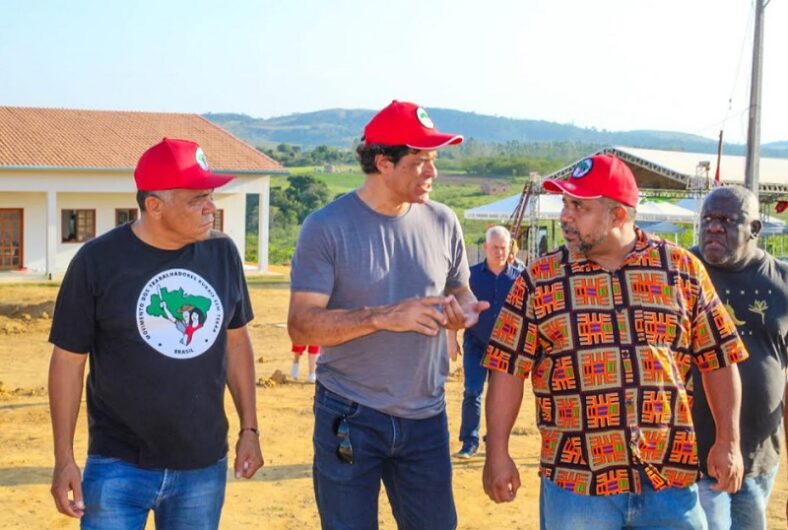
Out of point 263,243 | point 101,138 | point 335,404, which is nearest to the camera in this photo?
point 335,404

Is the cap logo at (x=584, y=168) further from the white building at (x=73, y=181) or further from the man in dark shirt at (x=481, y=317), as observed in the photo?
the white building at (x=73, y=181)

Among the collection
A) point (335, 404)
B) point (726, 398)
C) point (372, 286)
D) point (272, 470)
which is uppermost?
point (372, 286)

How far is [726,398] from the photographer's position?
13.2ft

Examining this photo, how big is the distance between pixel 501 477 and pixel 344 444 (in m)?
0.61

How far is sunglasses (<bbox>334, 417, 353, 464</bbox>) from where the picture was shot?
159 inches

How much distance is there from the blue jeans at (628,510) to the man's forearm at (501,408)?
0.27m

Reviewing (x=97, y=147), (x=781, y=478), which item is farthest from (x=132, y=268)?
(x=97, y=147)

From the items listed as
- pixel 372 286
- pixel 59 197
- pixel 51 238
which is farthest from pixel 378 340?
pixel 59 197

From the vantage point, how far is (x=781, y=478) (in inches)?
346

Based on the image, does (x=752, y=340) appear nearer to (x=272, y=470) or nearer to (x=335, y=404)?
(x=335, y=404)

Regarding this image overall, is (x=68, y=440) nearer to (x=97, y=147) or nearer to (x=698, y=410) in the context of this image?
(x=698, y=410)

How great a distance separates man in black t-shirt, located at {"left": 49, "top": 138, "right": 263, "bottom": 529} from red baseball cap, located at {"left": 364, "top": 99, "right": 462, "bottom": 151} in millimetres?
668

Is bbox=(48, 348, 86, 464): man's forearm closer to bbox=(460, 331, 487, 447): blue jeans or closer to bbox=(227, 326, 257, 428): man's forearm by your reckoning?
bbox=(227, 326, 257, 428): man's forearm

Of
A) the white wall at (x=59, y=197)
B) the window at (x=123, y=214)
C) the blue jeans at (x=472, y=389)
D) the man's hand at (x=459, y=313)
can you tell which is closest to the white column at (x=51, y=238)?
the white wall at (x=59, y=197)
